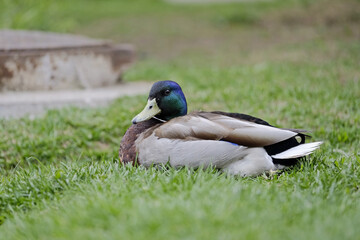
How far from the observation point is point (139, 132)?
390 centimetres

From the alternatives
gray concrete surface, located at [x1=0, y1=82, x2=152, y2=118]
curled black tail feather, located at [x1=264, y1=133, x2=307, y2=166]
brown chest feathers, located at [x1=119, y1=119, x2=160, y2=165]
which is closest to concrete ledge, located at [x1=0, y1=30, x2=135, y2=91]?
gray concrete surface, located at [x1=0, y1=82, x2=152, y2=118]

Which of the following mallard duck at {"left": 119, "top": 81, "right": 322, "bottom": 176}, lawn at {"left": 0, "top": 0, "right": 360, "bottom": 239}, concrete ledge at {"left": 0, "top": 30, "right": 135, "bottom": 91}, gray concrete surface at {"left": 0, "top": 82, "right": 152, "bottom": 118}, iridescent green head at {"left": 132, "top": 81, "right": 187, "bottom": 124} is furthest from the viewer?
concrete ledge at {"left": 0, "top": 30, "right": 135, "bottom": 91}

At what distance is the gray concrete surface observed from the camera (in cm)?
565

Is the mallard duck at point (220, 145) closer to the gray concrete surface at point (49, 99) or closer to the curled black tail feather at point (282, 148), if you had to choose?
the curled black tail feather at point (282, 148)

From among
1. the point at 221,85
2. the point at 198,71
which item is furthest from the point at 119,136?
the point at 198,71

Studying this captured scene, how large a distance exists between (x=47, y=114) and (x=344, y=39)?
7.44 m

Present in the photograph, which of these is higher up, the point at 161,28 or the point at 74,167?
the point at 161,28

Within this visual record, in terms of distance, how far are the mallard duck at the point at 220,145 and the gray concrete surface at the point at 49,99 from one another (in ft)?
7.82

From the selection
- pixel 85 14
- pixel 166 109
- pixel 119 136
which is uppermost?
pixel 85 14

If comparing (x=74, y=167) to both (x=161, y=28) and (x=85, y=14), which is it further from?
(x=85, y=14)

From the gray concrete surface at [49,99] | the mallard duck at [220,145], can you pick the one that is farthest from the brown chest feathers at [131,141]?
the gray concrete surface at [49,99]

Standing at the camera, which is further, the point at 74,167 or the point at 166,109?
the point at 166,109

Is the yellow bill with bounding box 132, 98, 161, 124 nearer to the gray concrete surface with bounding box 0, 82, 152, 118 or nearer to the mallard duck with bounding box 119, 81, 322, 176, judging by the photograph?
the mallard duck with bounding box 119, 81, 322, 176

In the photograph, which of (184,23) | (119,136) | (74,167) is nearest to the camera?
(74,167)
